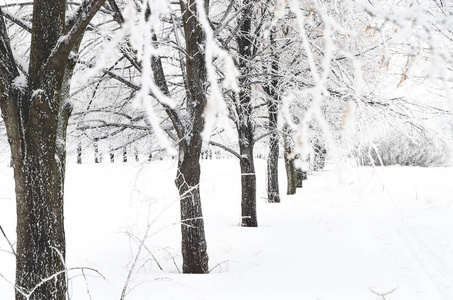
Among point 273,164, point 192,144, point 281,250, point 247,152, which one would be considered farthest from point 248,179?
point 192,144

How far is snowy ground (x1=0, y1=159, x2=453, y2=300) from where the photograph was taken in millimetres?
4031

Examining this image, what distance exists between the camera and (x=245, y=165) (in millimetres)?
7871

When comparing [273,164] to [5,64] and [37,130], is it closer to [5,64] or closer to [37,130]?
[37,130]

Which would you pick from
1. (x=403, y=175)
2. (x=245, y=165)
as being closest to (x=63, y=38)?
(x=245, y=165)

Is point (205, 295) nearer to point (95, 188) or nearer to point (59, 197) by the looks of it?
point (59, 197)

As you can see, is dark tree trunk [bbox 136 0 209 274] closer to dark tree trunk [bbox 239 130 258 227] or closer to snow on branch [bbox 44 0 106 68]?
snow on branch [bbox 44 0 106 68]

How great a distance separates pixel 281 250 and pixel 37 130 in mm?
4648

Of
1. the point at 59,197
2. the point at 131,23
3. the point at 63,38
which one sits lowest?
the point at 59,197

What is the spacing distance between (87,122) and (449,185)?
15307 millimetres

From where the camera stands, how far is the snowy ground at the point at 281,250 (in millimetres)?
4031

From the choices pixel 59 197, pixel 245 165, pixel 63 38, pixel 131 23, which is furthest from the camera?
pixel 245 165

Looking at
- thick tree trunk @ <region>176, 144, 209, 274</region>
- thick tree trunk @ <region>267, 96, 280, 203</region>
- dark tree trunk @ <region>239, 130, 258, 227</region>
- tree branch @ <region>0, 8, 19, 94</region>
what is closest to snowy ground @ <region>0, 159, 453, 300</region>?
thick tree trunk @ <region>176, 144, 209, 274</region>

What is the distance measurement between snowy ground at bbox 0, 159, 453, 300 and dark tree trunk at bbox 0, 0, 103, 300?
0.31 meters

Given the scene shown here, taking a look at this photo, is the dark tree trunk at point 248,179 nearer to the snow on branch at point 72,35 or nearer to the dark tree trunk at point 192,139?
the dark tree trunk at point 192,139
